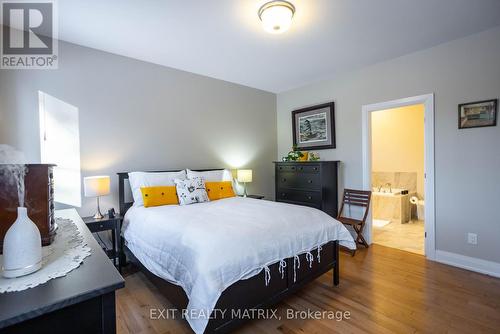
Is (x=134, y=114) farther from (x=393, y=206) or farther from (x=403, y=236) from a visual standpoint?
(x=393, y=206)

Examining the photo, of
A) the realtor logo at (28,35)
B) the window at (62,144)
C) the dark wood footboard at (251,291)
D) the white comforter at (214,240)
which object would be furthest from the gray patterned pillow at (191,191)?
the realtor logo at (28,35)

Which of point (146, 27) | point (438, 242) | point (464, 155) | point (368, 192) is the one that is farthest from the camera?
point (368, 192)

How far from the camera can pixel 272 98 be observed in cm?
490

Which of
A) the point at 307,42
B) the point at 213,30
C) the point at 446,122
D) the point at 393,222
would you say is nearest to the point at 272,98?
the point at 307,42

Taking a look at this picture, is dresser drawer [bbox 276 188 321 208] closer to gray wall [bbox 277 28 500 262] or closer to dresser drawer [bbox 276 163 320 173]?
dresser drawer [bbox 276 163 320 173]

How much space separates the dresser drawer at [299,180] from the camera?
368 cm

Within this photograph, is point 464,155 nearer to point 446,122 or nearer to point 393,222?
point 446,122

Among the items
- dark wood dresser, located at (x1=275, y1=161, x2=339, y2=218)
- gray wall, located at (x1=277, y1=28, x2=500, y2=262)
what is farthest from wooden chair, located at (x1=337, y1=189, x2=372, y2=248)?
gray wall, located at (x1=277, y1=28, x2=500, y2=262)

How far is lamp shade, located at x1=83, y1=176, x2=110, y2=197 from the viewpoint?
2.51 m

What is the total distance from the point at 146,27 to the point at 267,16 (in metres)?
1.23

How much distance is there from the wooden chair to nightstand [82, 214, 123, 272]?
2.95 m

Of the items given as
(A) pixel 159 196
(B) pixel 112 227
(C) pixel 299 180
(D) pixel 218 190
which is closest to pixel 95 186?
(B) pixel 112 227

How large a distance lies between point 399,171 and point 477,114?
2944 millimetres

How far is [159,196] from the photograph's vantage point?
2.79 m
